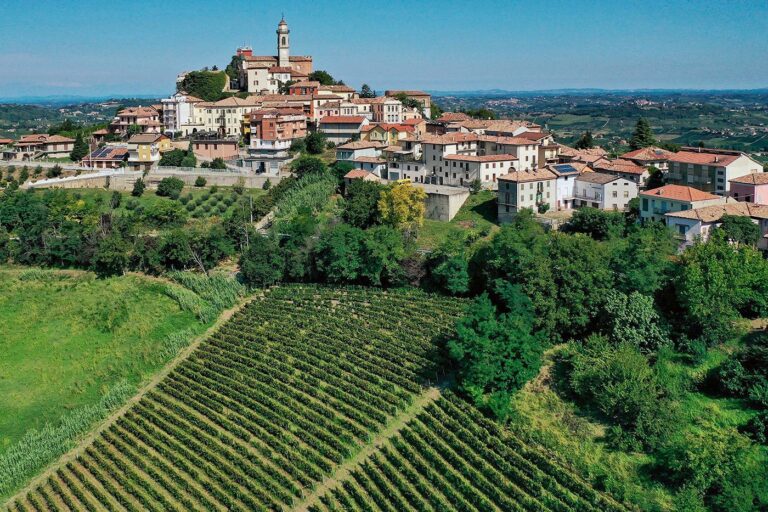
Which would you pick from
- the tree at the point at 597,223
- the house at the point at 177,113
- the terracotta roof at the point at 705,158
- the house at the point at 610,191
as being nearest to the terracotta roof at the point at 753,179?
the terracotta roof at the point at 705,158

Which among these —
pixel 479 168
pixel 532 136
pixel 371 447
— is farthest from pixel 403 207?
pixel 371 447

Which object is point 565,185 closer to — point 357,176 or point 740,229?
point 740,229

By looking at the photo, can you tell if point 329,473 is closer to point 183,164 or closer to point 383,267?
point 383,267

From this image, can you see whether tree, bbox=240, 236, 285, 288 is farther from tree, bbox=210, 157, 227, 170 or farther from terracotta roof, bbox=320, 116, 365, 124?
terracotta roof, bbox=320, 116, 365, 124

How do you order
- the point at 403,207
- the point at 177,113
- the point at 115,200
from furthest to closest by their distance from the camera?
the point at 177,113 → the point at 115,200 → the point at 403,207

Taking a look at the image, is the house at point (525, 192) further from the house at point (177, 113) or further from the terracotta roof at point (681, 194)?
the house at point (177, 113)
